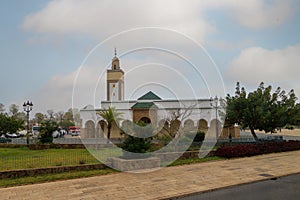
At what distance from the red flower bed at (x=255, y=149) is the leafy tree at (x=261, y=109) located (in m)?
1.20

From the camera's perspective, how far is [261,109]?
1728cm

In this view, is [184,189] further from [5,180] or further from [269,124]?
[269,124]

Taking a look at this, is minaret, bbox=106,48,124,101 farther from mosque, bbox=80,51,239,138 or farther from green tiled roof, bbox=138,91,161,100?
green tiled roof, bbox=138,91,161,100

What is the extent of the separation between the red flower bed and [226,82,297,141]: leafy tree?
1.20 m

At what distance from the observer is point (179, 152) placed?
14.1 meters

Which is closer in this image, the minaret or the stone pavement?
the stone pavement

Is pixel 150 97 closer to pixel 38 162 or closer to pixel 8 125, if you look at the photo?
pixel 8 125

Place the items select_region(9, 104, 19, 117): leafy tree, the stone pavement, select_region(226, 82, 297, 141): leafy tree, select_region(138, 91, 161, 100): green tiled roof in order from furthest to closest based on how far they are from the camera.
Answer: select_region(9, 104, 19, 117): leafy tree → select_region(138, 91, 161, 100): green tiled roof → select_region(226, 82, 297, 141): leafy tree → the stone pavement

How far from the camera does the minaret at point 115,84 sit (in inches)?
1483

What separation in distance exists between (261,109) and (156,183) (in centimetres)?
1071

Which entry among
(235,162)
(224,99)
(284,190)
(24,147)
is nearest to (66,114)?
(24,147)

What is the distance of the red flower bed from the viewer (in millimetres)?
15101

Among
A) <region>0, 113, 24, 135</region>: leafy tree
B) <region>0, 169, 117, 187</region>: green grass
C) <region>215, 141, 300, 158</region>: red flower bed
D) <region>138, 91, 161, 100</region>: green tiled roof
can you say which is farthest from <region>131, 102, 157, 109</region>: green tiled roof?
<region>0, 169, 117, 187</region>: green grass

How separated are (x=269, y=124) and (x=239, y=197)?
37.7 feet
